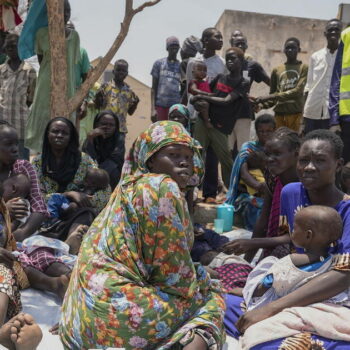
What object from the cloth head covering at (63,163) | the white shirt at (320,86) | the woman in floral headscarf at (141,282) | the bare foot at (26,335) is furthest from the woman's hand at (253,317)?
the white shirt at (320,86)

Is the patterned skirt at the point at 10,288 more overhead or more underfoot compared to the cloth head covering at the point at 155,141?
more underfoot

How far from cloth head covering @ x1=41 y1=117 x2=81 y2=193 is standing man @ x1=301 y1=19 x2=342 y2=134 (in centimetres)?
318

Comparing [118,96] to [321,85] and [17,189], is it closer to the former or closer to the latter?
[321,85]

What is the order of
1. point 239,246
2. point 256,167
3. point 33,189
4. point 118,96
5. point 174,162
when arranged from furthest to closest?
A: 1. point 118,96
2. point 256,167
3. point 33,189
4. point 239,246
5. point 174,162

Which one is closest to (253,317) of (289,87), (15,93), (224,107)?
(224,107)

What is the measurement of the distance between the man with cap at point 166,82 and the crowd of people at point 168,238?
1376 millimetres

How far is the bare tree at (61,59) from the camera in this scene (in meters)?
5.69

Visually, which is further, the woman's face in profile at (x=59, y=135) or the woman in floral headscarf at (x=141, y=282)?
the woman's face in profile at (x=59, y=135)

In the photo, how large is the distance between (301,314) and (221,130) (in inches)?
159

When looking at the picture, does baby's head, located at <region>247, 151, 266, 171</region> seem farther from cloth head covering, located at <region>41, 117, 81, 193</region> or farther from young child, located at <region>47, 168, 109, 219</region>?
cloth head covering, located at <region>41, 117, 81, 193</region>

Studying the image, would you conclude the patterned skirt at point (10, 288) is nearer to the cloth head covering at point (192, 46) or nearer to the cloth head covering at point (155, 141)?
the cloth head covering at point (155, 141)

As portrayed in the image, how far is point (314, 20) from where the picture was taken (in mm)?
14406

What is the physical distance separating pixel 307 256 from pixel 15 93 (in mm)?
4809

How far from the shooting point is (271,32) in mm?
14273
